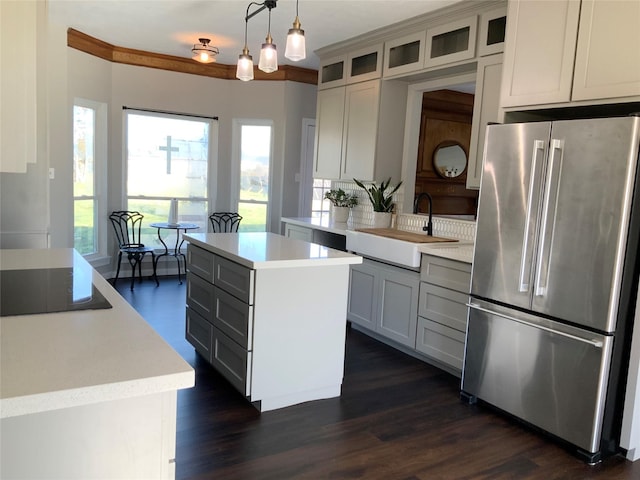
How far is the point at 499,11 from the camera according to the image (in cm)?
341

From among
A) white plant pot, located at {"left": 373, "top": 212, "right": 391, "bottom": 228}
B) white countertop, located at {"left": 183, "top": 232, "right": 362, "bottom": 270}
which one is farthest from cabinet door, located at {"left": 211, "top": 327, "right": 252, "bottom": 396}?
white plant pot, located at {"left": 373, "top": 212, "right": 391, "bottom": 228}

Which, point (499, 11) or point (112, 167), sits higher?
point (499, 11)

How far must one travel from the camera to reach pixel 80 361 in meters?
1.14

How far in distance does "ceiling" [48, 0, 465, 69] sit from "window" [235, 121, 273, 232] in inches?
48.9

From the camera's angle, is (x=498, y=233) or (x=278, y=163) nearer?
(x=498, y=233)

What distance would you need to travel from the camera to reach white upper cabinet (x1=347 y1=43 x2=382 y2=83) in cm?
451

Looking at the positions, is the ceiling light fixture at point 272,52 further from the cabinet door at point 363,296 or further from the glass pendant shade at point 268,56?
the cabinet door at point 363,296

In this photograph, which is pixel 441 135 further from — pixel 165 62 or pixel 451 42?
pixel 165 62

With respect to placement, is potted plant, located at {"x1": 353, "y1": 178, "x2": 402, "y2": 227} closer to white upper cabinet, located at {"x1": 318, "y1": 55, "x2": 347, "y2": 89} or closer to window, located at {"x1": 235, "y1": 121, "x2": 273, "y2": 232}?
white upper cabinet, located at {"x1": 318, "y1": 55, "x2": 347, "y2": 89}

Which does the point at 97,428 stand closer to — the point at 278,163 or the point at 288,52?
the point at 288,52

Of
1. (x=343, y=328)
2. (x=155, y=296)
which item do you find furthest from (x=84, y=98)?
(x=343, y=328)

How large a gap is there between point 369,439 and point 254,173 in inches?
177

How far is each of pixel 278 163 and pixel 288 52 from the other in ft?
11.4

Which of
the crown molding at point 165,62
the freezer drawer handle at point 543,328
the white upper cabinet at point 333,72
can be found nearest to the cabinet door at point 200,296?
the freezer drawer handle at point 543,328
